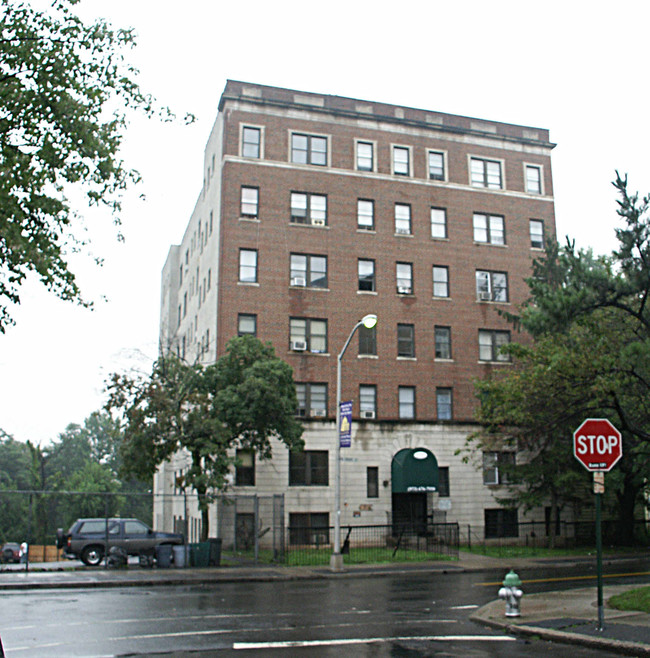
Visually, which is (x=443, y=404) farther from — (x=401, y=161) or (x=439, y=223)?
(x=401, y=161)

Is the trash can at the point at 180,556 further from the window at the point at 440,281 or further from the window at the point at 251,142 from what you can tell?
the window at the point at 251,142

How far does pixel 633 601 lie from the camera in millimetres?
15469

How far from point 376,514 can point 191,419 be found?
14.0 meters

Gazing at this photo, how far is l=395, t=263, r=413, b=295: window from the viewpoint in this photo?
4219 cm

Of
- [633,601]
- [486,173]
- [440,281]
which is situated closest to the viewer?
[633,601]

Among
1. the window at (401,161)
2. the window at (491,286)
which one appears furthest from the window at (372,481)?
the window at (401,161)

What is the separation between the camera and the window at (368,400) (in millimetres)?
40156

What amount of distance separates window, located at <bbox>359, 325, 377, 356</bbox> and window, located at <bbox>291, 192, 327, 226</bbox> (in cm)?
638

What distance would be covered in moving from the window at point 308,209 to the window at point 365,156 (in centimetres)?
326

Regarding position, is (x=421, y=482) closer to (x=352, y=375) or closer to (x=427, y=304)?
(x=352, y=375)

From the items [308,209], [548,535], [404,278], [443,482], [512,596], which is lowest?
[548,535]

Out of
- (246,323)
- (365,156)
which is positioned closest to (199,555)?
(246,323)

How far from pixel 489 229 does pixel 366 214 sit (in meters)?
7.84

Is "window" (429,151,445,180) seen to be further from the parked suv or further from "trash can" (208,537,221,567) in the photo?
"trash can" (208,537,221,567)
